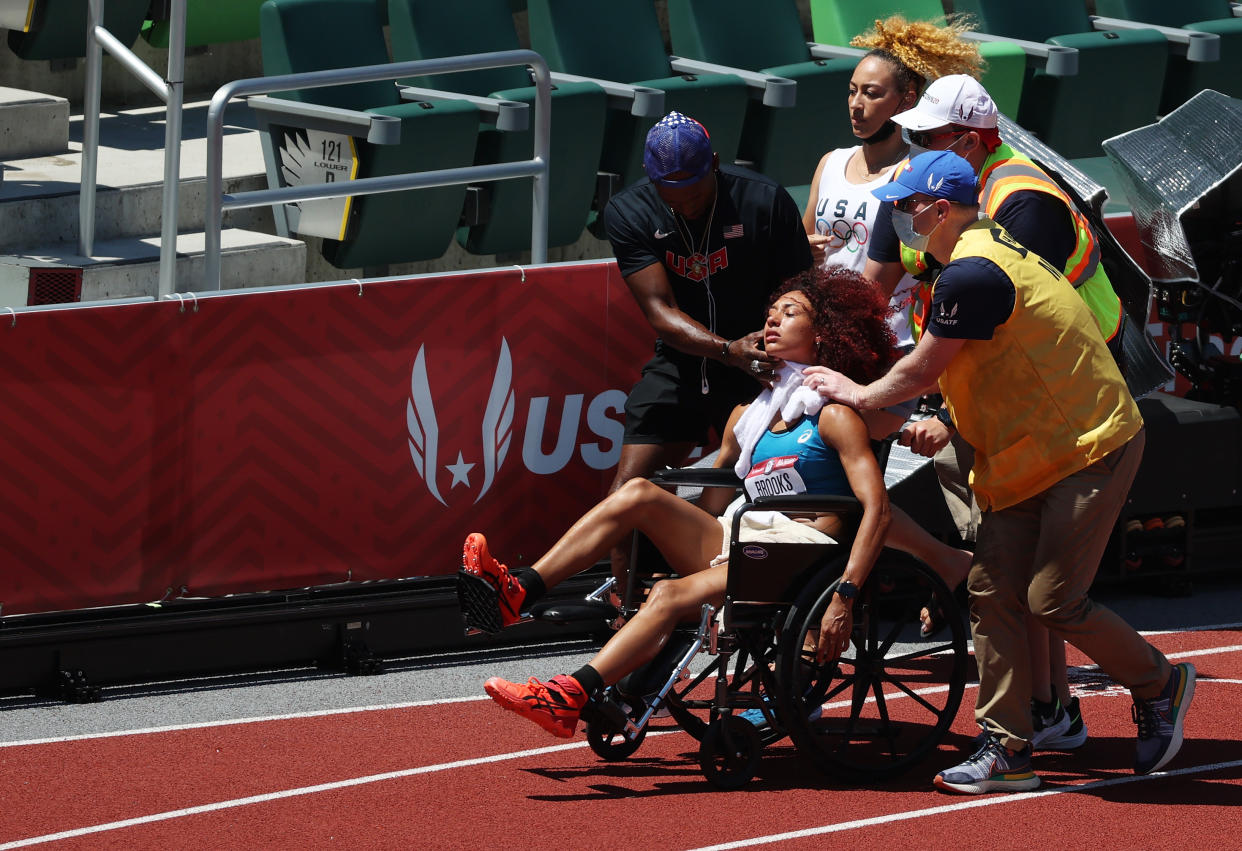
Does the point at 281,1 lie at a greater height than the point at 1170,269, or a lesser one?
greater

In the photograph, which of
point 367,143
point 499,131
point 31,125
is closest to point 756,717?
point 367,143

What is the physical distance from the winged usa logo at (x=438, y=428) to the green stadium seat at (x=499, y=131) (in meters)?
2.31

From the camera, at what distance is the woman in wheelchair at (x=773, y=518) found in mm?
5207

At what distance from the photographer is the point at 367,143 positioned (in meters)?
8.58

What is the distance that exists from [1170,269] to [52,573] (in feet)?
13.9

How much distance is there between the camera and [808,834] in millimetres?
5020

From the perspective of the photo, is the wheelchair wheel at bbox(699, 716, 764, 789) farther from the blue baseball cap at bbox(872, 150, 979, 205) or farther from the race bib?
the blue baseball cap at bbox(872, 150, 979, 205)

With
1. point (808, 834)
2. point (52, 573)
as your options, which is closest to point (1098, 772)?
point (808, 834)

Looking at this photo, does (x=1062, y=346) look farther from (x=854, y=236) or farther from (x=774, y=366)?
(x=854, y=236)

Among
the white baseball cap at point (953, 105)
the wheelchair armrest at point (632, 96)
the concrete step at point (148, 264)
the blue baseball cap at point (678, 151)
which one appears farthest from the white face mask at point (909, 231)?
the wheelchair armrest at point (632, 96)

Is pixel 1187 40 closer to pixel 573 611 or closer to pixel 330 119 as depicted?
pixel 330 119

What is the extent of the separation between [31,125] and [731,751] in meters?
5.68

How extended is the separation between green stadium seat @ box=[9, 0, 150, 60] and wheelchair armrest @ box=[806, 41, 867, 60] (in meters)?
3.72

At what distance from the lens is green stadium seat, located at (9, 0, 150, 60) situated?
9430mm
